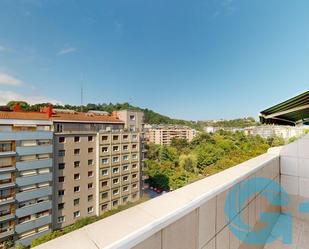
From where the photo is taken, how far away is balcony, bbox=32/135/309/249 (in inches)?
18.9

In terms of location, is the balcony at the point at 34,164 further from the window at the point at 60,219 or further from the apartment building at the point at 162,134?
the apartment building at the point at 162,134

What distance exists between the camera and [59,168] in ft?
48.8

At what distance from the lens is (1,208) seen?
11977 millimetres

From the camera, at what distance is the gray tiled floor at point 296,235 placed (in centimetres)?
169

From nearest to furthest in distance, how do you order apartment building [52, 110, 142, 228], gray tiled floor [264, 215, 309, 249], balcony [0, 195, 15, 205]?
gray tiled floor [264, 215, 309, 249] < balcony [0, 195, 15, 205] < apartment building [52, 110, 142, 228]

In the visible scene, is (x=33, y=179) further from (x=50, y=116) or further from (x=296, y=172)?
(x=296, y=172)

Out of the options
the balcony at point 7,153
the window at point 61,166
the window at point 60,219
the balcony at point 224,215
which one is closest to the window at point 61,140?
the window at point 61,166

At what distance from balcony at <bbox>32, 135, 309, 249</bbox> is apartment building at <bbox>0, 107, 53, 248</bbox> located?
1426cm

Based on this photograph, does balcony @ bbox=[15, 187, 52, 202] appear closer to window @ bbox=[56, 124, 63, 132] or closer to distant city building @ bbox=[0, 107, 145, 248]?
distant city building @ bbox=[0, 107, 145, 248]

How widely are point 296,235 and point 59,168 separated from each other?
51.8ft

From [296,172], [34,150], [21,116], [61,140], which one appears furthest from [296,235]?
[21,116]

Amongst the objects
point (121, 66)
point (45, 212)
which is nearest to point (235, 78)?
point (121, 66)

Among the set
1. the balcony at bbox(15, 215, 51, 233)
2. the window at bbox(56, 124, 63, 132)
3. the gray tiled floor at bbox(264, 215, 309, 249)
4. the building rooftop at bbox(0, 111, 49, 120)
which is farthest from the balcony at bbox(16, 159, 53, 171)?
the gray tiled floor at bbox(264, 215, 309, 249)

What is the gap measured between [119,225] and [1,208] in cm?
1558
